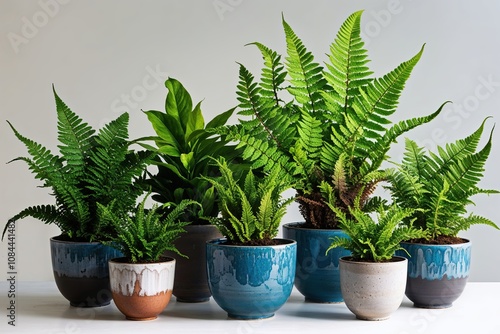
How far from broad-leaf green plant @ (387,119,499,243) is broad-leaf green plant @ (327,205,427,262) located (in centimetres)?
6

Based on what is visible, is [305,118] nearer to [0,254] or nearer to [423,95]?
[423,95]

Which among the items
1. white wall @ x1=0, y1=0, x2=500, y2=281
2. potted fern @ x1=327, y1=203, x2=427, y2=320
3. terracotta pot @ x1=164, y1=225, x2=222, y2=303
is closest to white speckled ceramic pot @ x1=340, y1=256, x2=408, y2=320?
potted fern @ x1=327, y1=203, x2=427, y2=320

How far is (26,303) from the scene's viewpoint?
1.29 meters

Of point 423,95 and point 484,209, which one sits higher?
point 423,95

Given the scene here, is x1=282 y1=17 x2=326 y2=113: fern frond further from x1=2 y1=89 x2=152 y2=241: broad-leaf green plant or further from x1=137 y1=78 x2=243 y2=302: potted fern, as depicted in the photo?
x1=2 y1=89 x2=152 y2=241: broad-leaf green plant

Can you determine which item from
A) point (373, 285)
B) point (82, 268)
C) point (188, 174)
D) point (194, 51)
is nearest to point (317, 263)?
point (373, 285)

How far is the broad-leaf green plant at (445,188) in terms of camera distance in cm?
121

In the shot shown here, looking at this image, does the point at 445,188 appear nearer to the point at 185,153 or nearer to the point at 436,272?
the point at 436,272

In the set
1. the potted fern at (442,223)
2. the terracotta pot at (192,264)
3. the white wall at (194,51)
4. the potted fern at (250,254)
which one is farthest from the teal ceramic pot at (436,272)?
the white wall at (194,51)

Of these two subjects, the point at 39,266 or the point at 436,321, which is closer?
the point at 436,321

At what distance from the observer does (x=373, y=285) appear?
1.11 m

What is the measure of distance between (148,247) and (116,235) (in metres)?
A: 0.13

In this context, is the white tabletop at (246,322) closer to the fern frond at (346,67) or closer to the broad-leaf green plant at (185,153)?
the broad-leaf green plant at (185,153)

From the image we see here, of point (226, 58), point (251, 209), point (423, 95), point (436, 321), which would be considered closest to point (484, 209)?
point (423, 95)
